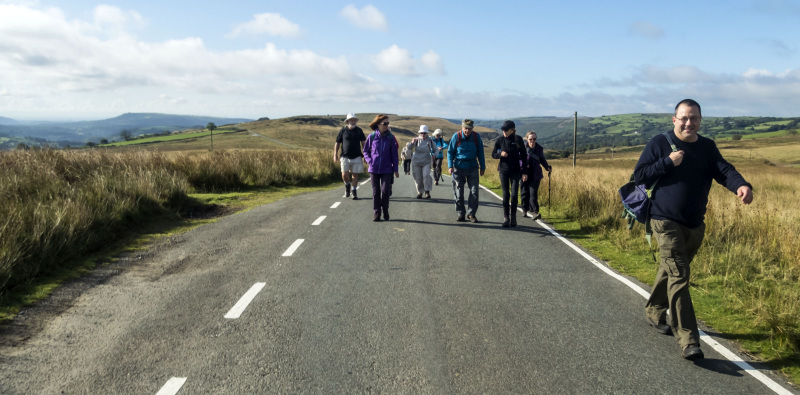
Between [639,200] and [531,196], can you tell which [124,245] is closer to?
[639,200]

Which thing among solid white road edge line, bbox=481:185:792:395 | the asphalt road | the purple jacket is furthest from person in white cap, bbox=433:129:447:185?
solid white road edge line, bbox=481:185:792:395

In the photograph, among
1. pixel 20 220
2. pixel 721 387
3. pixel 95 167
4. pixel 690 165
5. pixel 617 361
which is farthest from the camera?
pixel 95 167

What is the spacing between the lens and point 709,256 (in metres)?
7.36

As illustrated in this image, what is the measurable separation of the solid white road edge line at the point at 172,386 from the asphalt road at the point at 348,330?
0.5 inches

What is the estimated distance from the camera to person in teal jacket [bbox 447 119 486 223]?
1027 centimetres

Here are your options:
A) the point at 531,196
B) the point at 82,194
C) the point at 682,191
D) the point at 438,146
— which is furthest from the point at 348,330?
the point at 438,146

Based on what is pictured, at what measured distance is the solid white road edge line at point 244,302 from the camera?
4.86m

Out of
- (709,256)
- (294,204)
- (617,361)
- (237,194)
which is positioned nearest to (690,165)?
(617,361)

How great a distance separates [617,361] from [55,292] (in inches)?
223

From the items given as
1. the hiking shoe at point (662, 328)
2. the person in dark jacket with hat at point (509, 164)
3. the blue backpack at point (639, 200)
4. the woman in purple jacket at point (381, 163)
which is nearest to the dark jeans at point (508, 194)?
the person in dark jacket with hat at point (509, 164)

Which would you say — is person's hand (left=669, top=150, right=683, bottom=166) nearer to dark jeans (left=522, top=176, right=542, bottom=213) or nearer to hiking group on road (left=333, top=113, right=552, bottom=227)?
hiking group on road (left=333, top=113, right=552, bottom=227)

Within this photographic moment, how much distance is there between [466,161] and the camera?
10336mm

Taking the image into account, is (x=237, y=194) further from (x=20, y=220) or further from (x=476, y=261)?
(x=476, y=261)

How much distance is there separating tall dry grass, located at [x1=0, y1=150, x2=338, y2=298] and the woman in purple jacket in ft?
14.4
